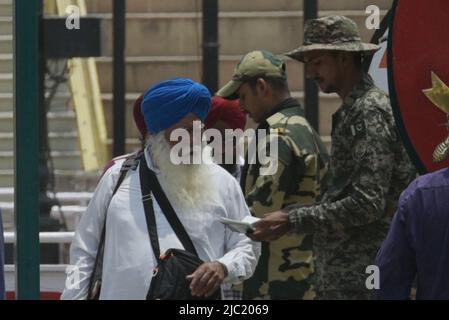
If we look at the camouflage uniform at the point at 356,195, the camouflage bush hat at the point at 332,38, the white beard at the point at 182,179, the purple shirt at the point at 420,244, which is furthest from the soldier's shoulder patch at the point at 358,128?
the purple shirt at the point at 420,244

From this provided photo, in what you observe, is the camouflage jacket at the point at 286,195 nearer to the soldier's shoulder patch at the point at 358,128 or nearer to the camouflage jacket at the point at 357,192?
the camouflage jacket at the point at 357,192

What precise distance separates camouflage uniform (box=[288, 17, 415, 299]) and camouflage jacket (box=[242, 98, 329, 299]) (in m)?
0.43

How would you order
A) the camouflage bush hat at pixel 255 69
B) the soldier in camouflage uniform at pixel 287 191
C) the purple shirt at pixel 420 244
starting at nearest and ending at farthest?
1. the purple shirt at pixel 420 244
2. the soldier in camouflage uniform at pixel 287 191
3. the camouflage bush hat at pixel 255 69

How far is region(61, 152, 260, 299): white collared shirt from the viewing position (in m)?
4.90

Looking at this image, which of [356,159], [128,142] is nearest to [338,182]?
[356,159]

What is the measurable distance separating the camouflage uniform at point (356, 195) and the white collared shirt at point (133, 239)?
1.90ft

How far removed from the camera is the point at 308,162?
620cm

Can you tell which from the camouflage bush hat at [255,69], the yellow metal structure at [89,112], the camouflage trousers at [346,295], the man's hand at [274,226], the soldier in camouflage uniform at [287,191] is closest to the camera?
the man's hand at [274,226]

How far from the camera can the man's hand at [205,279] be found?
4.86 meters

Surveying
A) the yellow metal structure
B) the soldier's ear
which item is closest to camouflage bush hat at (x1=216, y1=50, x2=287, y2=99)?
the soldier's ear

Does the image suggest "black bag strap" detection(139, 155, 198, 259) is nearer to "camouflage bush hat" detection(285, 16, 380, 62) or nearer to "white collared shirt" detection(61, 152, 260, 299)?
"white collared shirt" detection(61, 152, 260, 299)

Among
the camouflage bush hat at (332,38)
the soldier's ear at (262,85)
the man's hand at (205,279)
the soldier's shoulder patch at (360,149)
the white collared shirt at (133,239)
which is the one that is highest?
the camouflage bush hat at (332,38)

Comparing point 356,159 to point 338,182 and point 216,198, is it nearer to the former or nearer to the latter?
point 338,182
